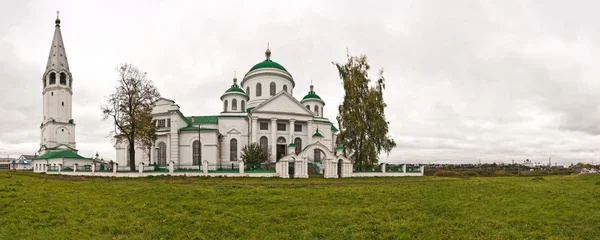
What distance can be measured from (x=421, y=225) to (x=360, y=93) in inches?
965

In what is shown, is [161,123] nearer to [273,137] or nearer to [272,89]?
[273,137]

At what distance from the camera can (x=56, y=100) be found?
152 ft

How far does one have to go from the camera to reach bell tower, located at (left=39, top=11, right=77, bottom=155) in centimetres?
4578

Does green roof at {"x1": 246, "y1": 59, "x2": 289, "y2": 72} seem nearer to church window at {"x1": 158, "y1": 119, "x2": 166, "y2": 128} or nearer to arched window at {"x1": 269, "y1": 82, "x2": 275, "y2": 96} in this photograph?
arched window at {"x1": 269, "y1": 82, "x2": 275, "y2": 96}

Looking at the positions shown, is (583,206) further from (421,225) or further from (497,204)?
(421,225)

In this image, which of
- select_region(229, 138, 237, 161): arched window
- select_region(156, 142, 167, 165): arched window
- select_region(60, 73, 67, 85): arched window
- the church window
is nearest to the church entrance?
select_region(229, 138, 237, 161): arched window

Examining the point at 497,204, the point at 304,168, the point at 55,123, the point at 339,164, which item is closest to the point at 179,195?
the point at 497,204

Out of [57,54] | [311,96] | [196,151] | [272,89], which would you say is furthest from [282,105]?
[57,54]

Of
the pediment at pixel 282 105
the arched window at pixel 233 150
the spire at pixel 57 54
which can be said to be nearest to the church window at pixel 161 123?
the arched window at pixel 233 150

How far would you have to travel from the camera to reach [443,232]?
787cm

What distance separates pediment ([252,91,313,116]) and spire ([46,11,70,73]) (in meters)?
33.1

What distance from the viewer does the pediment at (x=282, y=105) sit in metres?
36.0

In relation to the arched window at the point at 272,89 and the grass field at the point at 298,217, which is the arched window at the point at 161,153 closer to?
the arched window at the point at 272,89

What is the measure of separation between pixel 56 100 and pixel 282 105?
35.3 meters
